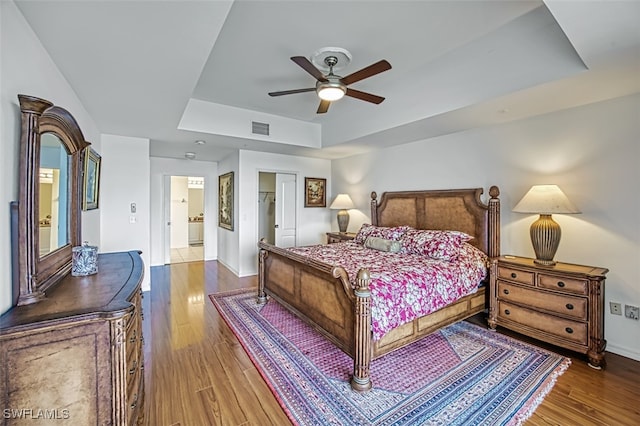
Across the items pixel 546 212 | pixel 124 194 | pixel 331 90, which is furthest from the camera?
pixel 124 194

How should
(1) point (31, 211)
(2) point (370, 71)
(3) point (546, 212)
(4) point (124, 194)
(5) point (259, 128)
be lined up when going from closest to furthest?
(1) point (31, 211)
(2) point (370, 71)
(3) point (546, 212)
(4) point (124, 194)
(5) point (259, 128)

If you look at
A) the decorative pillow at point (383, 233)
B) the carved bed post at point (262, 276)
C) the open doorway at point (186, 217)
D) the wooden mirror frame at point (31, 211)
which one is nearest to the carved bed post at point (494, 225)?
the decorative pillow at point (383, 233)

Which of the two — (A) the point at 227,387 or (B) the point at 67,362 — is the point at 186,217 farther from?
(B) the point at 67,362

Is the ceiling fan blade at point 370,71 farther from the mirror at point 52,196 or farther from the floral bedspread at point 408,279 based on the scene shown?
the mirror at point 52,196

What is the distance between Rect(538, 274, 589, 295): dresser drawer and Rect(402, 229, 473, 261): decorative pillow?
813 mm

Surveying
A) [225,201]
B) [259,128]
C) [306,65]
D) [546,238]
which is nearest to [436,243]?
[546,238]

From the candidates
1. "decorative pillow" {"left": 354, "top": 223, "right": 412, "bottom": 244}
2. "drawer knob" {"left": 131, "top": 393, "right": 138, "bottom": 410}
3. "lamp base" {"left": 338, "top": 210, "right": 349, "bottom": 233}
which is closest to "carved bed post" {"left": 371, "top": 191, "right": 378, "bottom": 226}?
"decorative pillow" {"left": 354, "top": 223, "right": 412, "bottom": 244}

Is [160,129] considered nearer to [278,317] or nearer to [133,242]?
[133,242]

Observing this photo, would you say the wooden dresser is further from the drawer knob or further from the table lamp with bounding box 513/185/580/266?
the table lamp with bounding box 513/185/580/266

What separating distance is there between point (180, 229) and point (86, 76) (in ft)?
23.6

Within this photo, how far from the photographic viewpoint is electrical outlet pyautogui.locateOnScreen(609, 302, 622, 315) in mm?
2648

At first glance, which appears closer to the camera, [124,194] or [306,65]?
[306,65]

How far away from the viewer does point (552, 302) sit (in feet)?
8.83

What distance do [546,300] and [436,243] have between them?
1.18m
